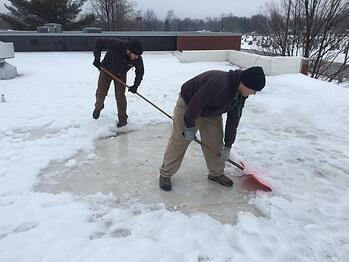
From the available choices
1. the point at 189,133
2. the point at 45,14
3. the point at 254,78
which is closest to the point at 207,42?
the point at 189,133

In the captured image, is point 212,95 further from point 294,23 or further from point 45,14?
point 45,14

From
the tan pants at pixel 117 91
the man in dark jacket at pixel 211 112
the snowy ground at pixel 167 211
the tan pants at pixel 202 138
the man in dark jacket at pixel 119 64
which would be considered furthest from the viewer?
the tan pants at pixel 117 91

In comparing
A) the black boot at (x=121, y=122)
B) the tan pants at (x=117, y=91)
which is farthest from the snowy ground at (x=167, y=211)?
the tan pants at (x=117, y=91)

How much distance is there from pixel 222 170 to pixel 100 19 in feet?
123

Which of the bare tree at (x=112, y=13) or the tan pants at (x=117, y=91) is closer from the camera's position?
the tan pants at (x=117, y=91)

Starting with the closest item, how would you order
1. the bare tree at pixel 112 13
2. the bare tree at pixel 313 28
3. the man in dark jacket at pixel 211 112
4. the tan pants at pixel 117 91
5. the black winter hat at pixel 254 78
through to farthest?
the black winter hat at pixel 254 78 < the man in dark jacket at pixel 211 112 < the tan pants at pixel 117 91 < the bare tree at pixel 313 28 < the bare tree at pixel 112 13

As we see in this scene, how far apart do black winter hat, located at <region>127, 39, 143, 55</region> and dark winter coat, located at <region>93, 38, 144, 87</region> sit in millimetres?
297

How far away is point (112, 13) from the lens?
36406mm

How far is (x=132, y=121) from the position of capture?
19.4 ft

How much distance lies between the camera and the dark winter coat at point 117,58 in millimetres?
5188

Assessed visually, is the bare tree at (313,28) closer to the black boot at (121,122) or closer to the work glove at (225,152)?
the black boot at (121,122)

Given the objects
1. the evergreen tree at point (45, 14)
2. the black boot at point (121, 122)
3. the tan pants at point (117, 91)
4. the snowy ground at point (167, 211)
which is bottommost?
the snowy ground at point (167, 211)

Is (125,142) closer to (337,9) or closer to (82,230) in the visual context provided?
(82,230)

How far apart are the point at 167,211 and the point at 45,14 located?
101 ft
